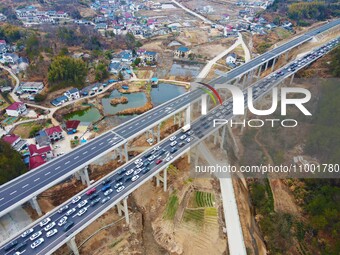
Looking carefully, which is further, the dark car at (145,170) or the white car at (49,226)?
the dark car at (145,170)

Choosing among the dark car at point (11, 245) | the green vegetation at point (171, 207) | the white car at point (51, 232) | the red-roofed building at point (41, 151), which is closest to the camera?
the dark car at point (11, 245)

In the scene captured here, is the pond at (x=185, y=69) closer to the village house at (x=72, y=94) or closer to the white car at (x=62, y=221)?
the village house at (x=72, y=94)

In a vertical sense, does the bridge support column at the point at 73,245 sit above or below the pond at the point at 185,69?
below

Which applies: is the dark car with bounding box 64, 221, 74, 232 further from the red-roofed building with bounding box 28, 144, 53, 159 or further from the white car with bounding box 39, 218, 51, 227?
the red-roofed building with bounding box 28, 144, 53, 159

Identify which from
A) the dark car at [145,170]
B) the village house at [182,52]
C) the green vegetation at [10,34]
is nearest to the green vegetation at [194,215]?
the dark car at [145,170]

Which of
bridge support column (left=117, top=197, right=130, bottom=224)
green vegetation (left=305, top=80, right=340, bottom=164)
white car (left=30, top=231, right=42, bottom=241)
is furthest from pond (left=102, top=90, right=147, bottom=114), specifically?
green vegetation (left=305, top=80, right=340, bottom=164)

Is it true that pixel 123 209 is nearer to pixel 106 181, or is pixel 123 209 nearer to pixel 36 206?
pixel 106 181

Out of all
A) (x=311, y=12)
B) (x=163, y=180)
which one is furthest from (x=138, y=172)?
(x=311, y=12)
